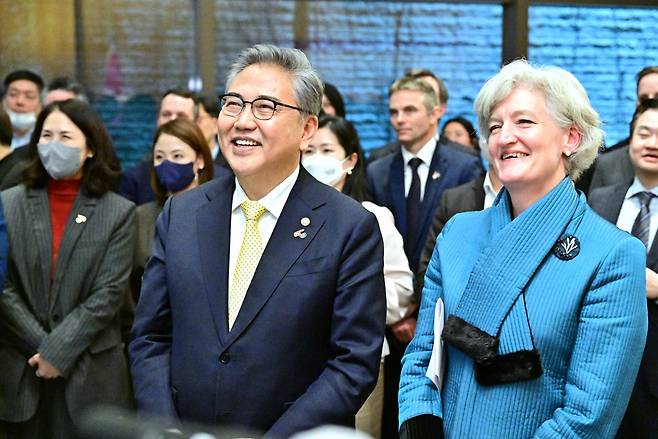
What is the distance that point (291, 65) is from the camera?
310cm

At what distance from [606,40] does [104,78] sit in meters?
3.75

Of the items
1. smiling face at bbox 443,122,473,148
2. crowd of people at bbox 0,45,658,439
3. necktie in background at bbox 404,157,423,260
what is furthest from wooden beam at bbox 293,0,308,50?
crowd of people at bbox 0,45,658,439

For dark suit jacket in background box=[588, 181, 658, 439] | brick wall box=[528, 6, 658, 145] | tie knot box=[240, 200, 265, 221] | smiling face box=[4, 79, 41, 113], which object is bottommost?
dark suit jacket in background box=[588, 181, 658, 439]

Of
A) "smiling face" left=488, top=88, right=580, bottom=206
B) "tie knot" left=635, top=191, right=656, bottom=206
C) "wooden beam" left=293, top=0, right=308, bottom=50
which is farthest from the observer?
"wooden beam" left=293, top=0, right=308, bottom=50

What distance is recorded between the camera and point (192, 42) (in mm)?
7668

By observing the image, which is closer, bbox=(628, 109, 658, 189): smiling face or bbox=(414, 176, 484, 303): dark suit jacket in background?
bbox=(628, 109, 658, 189): smiling face

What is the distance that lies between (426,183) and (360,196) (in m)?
0.82

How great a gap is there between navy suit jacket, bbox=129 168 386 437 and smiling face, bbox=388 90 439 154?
281 centimetres

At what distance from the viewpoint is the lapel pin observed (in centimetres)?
272

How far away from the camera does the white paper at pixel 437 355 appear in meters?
2.81

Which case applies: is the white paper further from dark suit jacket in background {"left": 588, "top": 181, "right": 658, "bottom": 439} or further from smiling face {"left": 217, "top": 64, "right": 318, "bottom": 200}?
dark suit jacket in background {"left": 588, "top": 181, "right": 658, "bottom": 439}

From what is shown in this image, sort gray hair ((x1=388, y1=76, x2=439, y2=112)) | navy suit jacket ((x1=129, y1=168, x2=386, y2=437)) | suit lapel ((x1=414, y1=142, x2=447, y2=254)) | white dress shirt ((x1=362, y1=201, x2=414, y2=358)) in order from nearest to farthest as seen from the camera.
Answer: navy suit jacket ((x1=129, y1=168, x2=386, y2=437)), white dress shirt ((x1=362, y1=201, x2=414, y2=358)), suit lapel ((x1=414, y1=142, x2=447, y2=254)), gray hair ((x1=388, y1=76, x2=439, y2=112))

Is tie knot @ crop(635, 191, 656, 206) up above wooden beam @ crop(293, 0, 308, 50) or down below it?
below

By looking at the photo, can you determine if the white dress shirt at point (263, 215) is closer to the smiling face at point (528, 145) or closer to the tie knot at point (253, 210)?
the tie knot at point (253, 210)
